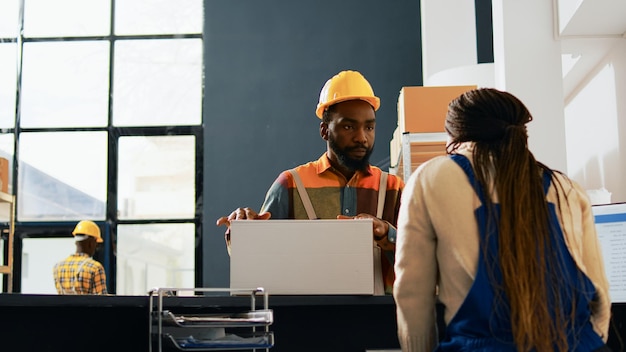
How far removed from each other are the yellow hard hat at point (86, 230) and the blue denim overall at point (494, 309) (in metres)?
6.29

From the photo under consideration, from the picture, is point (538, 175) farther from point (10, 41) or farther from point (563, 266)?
point (10, 41)

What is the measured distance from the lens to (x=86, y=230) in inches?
298

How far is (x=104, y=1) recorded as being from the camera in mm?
8484

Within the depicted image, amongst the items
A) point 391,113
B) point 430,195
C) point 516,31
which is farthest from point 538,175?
point 391,113

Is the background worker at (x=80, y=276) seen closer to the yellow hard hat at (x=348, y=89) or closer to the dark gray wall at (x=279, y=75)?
the dark gray wall at (x=279, y=75)

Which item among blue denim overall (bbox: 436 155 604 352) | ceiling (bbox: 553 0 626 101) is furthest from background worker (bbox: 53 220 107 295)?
blue denim overall (bbox: 436 155 604 352)

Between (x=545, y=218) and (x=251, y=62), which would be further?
(x=251, y=62)

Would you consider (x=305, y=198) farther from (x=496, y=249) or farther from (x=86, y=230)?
(x=86, y=230)

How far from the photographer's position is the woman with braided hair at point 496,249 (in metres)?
1.52

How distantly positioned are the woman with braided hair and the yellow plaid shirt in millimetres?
5545

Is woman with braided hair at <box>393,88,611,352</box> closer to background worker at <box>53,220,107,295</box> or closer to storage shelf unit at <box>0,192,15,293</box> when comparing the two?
background worker at <box>53,220,107,295</box>

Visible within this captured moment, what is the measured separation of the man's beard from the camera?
2994mm

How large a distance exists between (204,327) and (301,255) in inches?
13.1

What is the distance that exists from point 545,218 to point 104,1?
761cm
